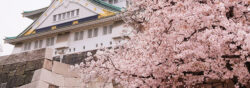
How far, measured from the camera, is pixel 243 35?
18.6ft

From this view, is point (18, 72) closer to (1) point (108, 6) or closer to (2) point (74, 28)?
(2) point (74, 28)

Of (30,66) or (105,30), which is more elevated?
(105,30)

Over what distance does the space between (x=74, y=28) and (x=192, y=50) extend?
63.8 feet

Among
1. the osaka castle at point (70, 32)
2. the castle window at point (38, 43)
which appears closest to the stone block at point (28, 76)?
the osaka castle at point (70, 32)

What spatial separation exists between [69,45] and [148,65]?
19.3 m

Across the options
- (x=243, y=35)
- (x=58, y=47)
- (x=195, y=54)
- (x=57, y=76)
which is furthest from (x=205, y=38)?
(x=58, y=47)

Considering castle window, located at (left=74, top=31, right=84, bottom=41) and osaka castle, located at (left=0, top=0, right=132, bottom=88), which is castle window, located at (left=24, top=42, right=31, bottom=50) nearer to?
osaka castle, located at (left=0, top=0, right=132, bottom=88)

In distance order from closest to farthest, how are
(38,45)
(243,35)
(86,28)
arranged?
(243,35)
(86,28)
(38,45)

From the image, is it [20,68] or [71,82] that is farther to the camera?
[20,68]

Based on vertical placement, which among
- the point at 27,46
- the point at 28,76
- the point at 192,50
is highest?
the point at 27,46

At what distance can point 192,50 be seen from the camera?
20.8 feet

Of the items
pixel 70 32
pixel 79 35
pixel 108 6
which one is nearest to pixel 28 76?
pixel 79 35

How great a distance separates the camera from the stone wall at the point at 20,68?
Result: 9.51 metres

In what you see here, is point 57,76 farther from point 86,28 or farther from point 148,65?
point 86,28
